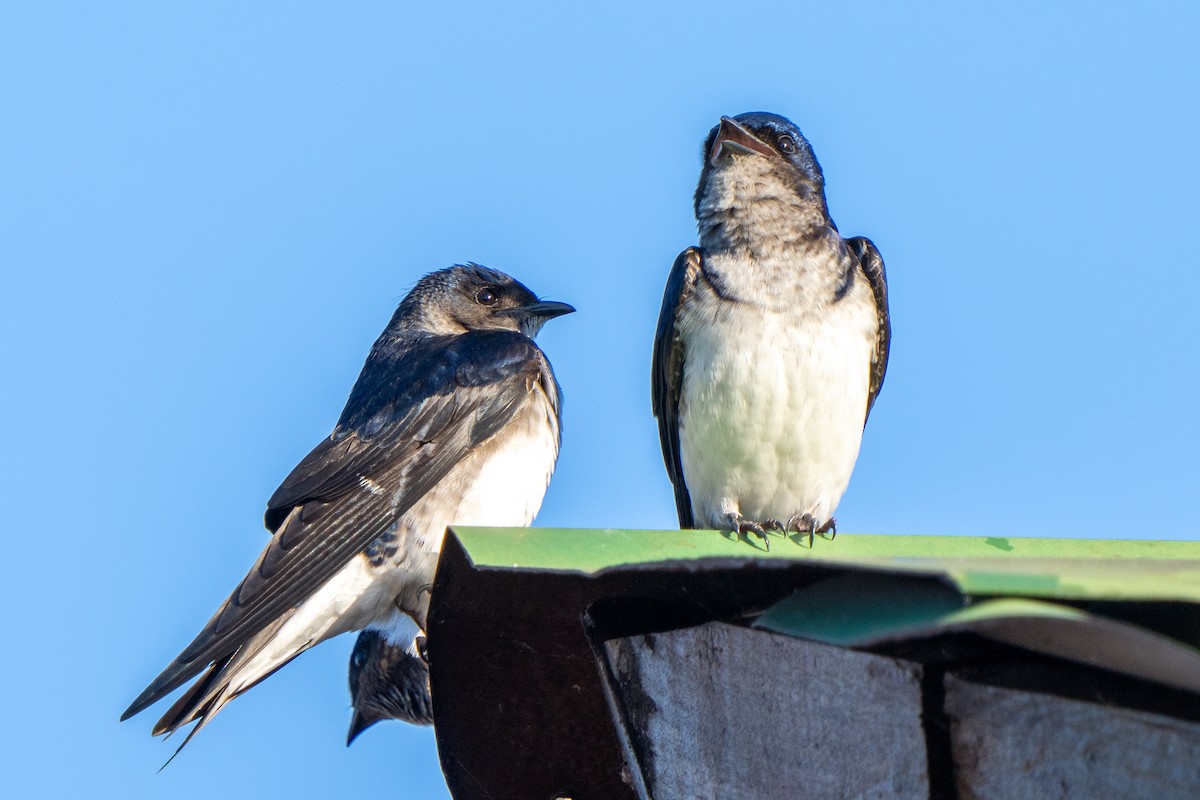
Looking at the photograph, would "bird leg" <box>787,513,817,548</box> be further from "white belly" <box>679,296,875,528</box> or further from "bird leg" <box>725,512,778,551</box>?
"bird leg" <box>725,512,778,551</box>

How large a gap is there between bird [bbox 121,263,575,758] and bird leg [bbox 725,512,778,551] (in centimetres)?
77

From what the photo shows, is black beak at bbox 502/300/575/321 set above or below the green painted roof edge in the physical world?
above

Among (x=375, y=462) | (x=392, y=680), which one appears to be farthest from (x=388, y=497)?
(x=392, y=680)

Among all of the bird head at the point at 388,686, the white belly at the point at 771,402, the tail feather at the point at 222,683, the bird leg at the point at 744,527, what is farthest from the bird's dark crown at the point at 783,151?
the tail feather at the point at 222,683

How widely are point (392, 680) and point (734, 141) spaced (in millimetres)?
2350

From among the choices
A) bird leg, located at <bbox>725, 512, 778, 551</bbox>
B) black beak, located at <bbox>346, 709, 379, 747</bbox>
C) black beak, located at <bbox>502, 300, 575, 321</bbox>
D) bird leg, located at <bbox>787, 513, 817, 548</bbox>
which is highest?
black beak, located at <bbox>502, 300, 575, 321</bbox>

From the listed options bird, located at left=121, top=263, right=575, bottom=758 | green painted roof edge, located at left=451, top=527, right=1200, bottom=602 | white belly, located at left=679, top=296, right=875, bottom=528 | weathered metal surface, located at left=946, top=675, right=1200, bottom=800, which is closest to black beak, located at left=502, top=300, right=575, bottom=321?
bird, located at left=121, top=263, right=575, bottom=758

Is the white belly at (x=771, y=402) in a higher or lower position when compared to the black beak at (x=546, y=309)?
lower

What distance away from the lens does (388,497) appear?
17.4ft

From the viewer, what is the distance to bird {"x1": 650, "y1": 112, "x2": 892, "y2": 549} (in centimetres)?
500

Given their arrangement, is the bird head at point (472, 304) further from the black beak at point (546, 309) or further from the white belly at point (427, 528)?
the white belly at point (427, 528)

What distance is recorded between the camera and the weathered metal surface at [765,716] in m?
2.61

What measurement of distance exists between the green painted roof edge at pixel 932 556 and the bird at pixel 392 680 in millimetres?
1774

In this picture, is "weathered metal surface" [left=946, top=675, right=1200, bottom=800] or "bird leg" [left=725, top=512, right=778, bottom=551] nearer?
"weathered metal surface" [left=946, top=675, right=1200, bottom=800]
